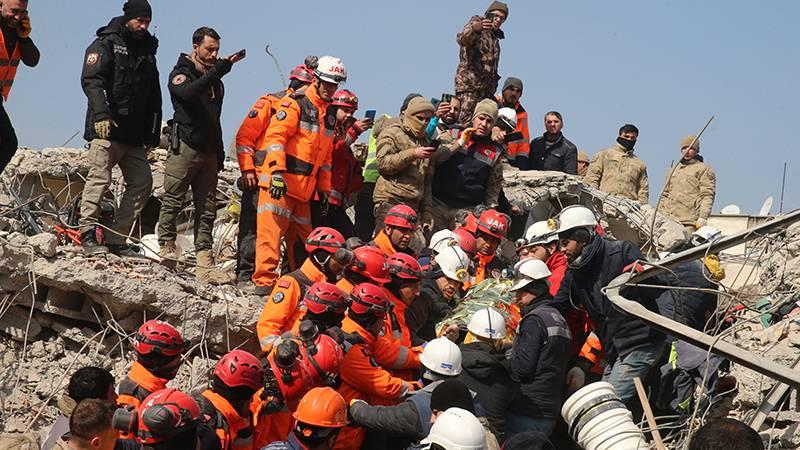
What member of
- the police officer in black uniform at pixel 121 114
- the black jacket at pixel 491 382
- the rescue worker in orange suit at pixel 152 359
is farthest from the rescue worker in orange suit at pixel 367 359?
the police officer in black uniform at pixel 121 114

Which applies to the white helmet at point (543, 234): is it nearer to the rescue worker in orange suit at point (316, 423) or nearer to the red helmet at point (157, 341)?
the rescue worker in orange suit at point (316, 423)

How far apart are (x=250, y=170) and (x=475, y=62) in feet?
14.6

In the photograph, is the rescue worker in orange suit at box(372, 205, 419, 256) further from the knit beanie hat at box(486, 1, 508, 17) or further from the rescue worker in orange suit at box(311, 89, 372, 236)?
the knit beanie hat at box(486, 1, 508, 17)

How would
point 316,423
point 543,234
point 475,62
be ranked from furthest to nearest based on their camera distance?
point 475,62, point 543,234, point 316,423

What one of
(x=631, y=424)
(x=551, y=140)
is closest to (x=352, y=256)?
(x=631, y=424)

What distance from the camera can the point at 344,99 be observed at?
10383mm

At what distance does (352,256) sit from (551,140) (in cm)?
658

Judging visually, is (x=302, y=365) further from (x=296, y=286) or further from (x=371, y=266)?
(x=371, y=266)

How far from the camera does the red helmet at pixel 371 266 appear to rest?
28.5 feet

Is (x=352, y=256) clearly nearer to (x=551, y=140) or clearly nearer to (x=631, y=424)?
(x=631, y=424)

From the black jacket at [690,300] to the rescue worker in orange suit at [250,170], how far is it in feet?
11.2

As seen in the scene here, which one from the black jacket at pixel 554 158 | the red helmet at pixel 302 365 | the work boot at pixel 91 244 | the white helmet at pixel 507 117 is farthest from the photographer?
the black jacket at pixel 554 158

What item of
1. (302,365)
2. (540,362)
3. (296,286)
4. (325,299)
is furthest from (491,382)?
(296,286)

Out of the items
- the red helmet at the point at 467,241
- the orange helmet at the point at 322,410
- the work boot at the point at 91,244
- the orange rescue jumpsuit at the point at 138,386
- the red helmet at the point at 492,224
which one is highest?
the red helmet at the point at 492,224
